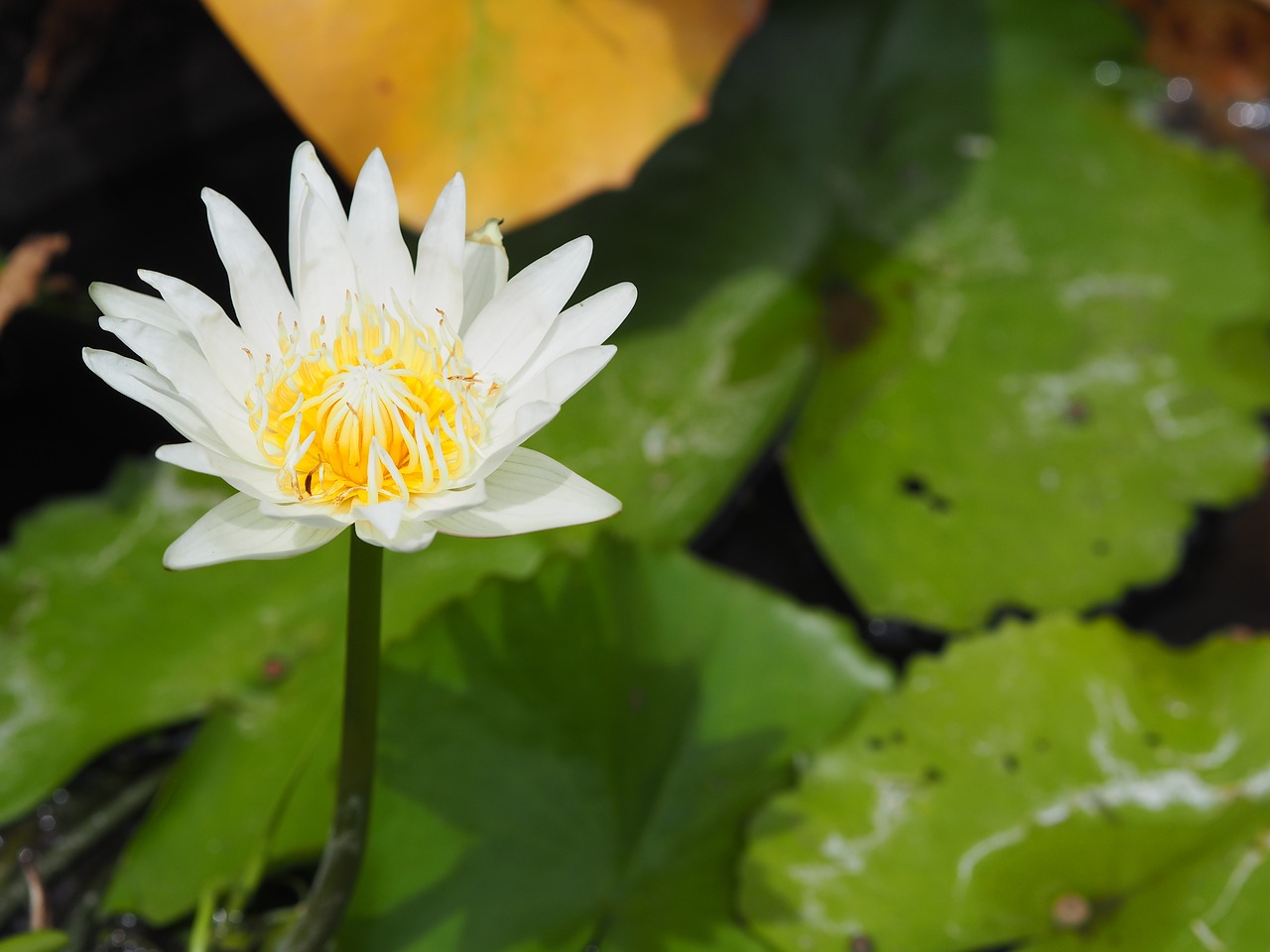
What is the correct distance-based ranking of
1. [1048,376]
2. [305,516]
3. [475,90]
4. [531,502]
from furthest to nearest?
[1048,376]
[475,90]
[531,502]
[305,516]

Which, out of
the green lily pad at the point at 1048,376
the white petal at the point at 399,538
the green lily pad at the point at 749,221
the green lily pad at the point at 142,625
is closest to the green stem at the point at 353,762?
the white petal at the point at 399,538

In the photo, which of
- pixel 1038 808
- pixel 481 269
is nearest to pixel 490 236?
pixel 481 269

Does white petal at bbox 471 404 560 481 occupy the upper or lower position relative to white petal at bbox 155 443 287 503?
lower

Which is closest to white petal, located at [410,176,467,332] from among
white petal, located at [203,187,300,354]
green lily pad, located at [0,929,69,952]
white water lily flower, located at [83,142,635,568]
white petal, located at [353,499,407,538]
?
white water lily flower, located at [83,142,635,568]

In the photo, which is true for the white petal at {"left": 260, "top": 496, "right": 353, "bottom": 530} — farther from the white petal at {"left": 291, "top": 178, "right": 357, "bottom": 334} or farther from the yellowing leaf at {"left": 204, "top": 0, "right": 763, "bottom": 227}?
the yellowing leaf at {"left": 204, "top": 0, "right": 763, "bottom": 227}

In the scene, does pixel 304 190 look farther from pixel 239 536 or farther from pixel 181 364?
pixel 239 536

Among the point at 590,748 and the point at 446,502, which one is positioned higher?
the point at 446,502

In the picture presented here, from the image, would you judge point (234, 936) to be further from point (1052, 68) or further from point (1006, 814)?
point (1052, 68)
